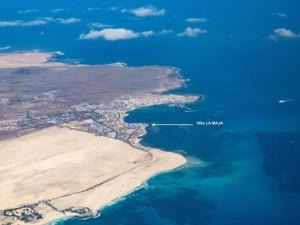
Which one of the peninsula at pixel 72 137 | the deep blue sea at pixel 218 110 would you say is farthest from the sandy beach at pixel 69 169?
the deep blue sea at pixel 218 110

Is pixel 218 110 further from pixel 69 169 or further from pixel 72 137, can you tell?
pixel 69 169

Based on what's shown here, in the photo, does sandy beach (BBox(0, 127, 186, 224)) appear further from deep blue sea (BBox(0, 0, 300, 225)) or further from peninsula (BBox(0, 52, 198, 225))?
deep blue sea (BBox(0, 0, 300, 225))

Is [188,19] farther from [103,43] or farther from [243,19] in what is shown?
[103,43]

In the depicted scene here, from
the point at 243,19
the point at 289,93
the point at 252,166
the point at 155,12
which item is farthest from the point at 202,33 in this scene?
the point at 252,166

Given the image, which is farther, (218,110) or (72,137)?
(218,110)

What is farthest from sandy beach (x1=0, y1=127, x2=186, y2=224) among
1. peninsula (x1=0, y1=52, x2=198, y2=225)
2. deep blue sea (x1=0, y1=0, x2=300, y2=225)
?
deep blue sea (x1=0, y1=0, x2=300, y2=225)

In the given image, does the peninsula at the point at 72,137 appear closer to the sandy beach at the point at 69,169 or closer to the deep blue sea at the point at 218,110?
the sandy beach at the point at 69,169

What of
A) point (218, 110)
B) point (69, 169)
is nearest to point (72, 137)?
point (69, 169)
